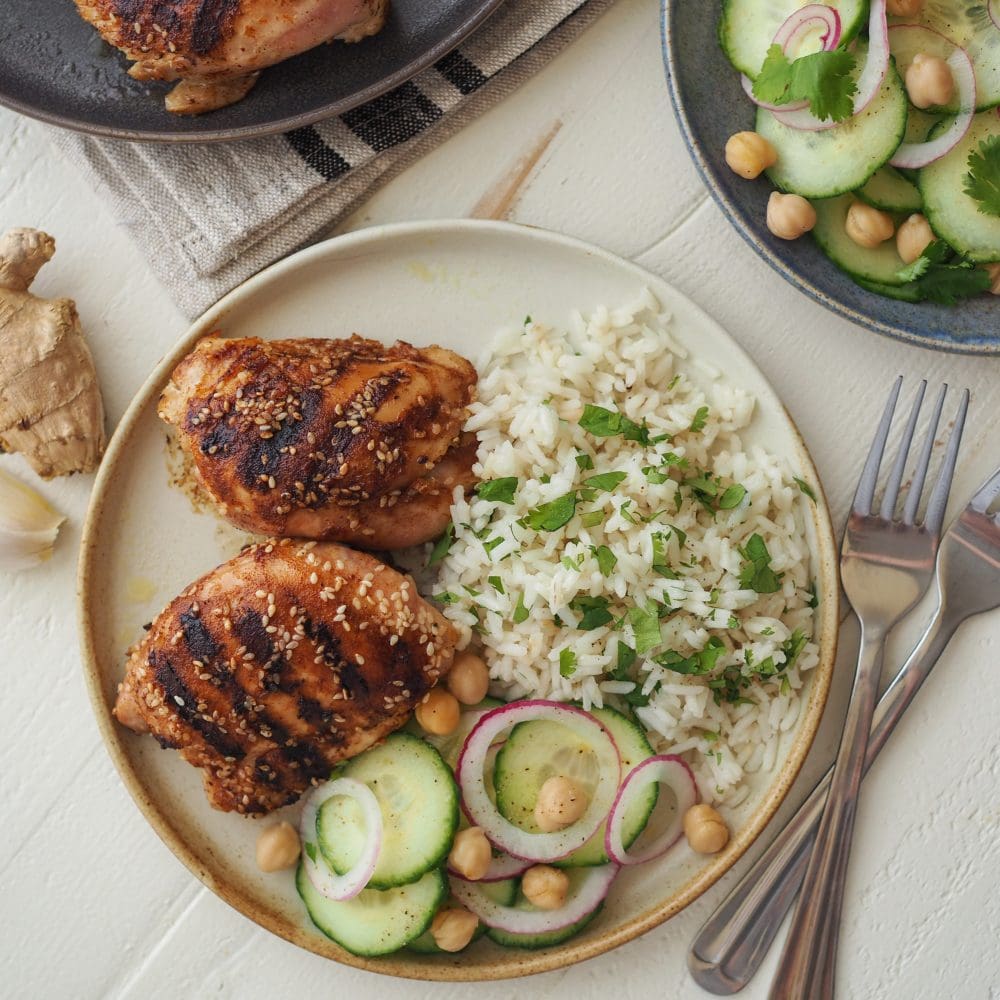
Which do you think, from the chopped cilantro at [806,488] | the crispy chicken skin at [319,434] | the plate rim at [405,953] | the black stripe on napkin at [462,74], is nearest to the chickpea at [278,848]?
the plate rim at [405,953]

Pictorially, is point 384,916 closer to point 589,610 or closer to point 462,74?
point 589,610

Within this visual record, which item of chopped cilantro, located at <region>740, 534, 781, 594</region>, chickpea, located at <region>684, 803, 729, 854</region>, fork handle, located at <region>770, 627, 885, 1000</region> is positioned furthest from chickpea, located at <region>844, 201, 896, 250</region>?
chickpea, located at <region>684, 803, 729, 854</region>

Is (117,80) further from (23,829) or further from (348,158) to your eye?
(23,829)

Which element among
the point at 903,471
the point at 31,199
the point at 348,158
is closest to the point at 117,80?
the point at 31,199

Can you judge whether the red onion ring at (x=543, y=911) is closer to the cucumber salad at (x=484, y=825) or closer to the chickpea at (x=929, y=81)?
the cucumber salad at (x=484, y=825)

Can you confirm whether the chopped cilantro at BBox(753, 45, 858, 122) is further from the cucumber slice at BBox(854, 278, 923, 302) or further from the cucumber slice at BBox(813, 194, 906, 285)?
the cucumber slice at BBox(854, 278, 923, 302)

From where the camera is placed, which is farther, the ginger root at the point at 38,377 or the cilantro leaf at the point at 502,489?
the ginger root at the point at 38,377

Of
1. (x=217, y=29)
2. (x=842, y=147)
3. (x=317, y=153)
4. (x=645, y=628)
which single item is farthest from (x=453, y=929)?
(x=217, y=29)
